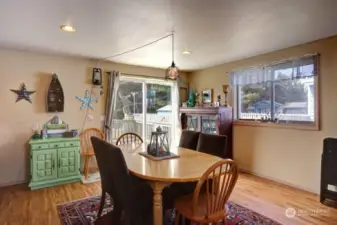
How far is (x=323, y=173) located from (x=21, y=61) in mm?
4862

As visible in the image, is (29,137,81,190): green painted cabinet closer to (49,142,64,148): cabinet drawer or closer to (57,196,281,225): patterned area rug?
(49,142,64,148): cabinet drawer

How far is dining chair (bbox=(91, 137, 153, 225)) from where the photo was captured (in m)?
1.84

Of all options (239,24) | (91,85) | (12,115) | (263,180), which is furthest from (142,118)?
(239,24)

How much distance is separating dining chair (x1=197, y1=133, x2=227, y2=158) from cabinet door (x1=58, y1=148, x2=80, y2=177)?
218cm

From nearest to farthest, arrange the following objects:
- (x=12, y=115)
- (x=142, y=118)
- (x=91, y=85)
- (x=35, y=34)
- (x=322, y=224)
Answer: (x=322, y=224), (x=35, y=34), (x=12, y=115), (x=91, y=85), (x=142, y=118)

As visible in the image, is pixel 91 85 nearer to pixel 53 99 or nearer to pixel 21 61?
pixel 53 99

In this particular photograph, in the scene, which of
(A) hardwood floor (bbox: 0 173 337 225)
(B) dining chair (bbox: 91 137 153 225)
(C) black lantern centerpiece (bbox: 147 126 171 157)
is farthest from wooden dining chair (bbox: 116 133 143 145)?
(B) dining chair (bbox: 91 137 153 225)

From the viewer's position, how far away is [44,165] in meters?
3.47

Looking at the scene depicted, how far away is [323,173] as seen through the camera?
2.89 meters

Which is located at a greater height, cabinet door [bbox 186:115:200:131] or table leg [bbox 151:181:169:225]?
cabinet door [bbox 186:115:200:131]

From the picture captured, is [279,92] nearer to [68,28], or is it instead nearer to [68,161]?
[68,28]

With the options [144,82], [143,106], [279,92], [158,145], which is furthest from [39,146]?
[279,92]

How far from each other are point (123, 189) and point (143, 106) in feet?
10.8

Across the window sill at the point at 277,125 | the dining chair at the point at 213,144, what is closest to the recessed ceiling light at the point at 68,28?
the dining chair at the point at 213,144
